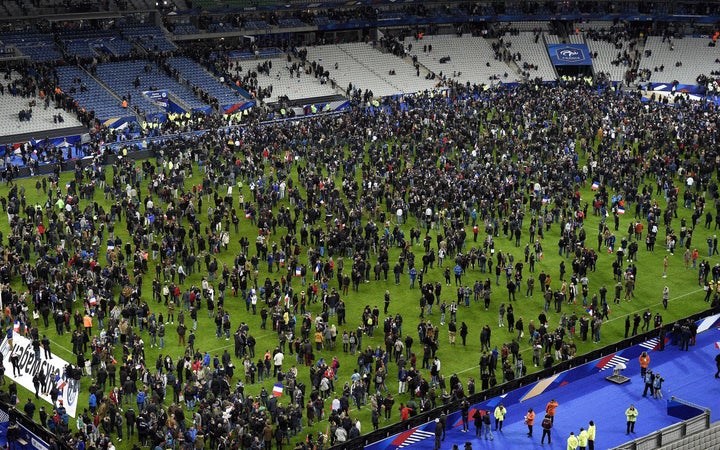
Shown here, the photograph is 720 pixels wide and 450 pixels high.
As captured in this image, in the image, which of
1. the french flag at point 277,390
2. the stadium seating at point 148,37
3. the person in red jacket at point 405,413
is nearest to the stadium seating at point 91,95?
the stadium seating at point 148,37

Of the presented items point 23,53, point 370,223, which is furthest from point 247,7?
point 370,223

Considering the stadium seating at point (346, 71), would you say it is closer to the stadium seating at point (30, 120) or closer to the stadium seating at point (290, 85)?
the stadium seating at point (290, 85)

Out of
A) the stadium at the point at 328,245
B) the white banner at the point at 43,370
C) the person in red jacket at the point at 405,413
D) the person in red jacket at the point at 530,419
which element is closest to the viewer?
the person in red jacket at the point at 530,419

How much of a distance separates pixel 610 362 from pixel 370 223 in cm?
1574

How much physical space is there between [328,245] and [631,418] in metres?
20.0

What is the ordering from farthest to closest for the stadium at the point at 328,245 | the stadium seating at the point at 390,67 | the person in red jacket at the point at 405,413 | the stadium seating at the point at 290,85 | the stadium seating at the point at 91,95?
the stadium seating at the point at 390,67, the stadium seating at the point at 290,85, the stadium seating at the point at 91,95, the stadium at the point at 328,245, the person in red jacket at the point at 405,413

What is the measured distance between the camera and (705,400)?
125 ft

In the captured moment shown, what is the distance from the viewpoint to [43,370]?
126 ft

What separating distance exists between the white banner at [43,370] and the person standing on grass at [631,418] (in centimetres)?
1875

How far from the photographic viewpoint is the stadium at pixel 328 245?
3638cm

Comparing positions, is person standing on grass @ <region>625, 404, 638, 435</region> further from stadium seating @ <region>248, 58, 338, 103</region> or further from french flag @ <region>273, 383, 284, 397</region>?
stadium seating @ <region>248, 58, 338, 103</region>

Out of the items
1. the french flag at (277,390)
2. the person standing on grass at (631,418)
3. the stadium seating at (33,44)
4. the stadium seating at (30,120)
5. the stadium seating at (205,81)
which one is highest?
the stadium seating at (33,44)

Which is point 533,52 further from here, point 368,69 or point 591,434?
point 591,434

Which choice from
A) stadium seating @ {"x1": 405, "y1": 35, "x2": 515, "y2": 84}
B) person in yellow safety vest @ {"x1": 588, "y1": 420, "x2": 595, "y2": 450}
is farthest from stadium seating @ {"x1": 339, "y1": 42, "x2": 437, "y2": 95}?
person in yellow safety vest @ {"x1": 588, "y1": 420, "x2": 595, "y2": 450}
